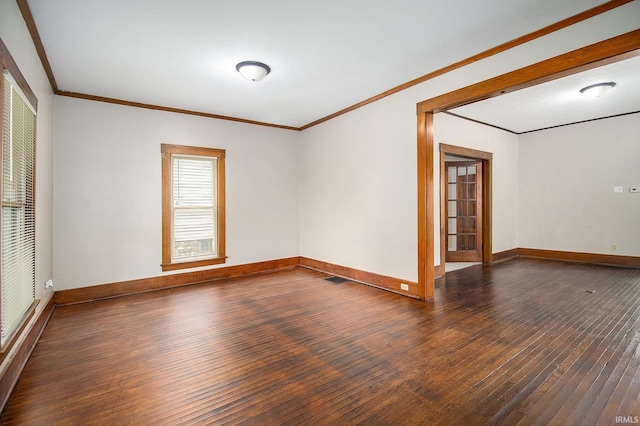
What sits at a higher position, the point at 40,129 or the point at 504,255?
the point at 40,129

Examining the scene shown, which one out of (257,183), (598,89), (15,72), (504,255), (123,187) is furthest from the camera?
(504,255)

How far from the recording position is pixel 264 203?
20.0 feet

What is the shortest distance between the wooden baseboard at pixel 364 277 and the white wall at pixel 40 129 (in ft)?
13.3

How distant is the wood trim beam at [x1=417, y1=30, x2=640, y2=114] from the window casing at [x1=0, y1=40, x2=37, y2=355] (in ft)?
13.6

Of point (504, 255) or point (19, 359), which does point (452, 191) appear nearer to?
point (504, 255)

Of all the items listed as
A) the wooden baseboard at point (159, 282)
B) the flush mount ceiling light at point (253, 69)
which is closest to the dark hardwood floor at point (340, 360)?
the wooden baseboard at point (159, 282)

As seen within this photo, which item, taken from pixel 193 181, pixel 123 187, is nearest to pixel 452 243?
pixel 193 181

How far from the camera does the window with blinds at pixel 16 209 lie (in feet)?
7.22

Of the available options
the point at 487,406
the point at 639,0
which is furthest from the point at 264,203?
the point at 639,0

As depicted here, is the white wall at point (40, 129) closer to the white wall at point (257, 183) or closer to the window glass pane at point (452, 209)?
the white wall at point (257, 183)

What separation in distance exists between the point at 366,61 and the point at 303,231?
12.5 ft

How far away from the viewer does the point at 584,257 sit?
21.2ft

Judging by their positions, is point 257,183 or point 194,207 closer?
point 194,207

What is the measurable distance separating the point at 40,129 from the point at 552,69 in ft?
17.5
